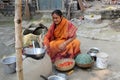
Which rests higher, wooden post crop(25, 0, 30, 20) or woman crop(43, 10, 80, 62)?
wooden post crop(25, 0, 30, 20)

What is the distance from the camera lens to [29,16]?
25.5ft

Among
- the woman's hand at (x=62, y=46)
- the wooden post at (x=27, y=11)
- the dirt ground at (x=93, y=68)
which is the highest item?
the wooden post at (x=27, y=11)

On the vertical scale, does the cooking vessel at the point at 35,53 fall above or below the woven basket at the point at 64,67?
above

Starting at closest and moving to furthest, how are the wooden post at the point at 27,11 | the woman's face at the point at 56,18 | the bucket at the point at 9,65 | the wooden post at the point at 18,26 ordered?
the wooden post at the point at 18,26 < the bucket at the point at 9,65 < the woman's face at the point at 56,18 < the wooden post at the point at 27,11

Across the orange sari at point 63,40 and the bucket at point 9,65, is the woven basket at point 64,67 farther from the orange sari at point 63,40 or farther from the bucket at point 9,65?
the bucket at point 9,65

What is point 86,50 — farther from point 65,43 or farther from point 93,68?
point 65,43

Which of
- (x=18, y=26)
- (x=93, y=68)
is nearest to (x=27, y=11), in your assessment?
(x=93, y=68)

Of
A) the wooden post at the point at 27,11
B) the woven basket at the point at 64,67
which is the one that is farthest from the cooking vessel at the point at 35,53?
the wooden post at the point at 27,11

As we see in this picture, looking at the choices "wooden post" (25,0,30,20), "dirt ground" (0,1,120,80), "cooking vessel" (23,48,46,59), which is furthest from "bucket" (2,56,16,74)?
"wooden post" (25,0,30,20)

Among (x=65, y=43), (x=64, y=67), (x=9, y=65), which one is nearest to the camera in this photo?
(x=9, y=65)

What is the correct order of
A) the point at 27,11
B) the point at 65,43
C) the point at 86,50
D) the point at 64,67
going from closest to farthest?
the point at 64,67 → the point at 65,43 → the point at 86,50 → the point at 27,11

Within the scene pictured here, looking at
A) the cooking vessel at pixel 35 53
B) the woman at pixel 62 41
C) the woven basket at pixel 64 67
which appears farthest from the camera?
the woman at pixel 62 41

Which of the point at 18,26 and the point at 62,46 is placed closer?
the point at 18,26

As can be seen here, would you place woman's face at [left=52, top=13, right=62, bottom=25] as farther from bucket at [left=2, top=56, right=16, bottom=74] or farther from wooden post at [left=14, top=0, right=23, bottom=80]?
wooden post at [left=14, top=0, right=23, bottom=80]
